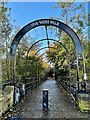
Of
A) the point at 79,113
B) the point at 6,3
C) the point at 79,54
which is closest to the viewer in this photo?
the point at 79,113

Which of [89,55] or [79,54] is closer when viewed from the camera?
[79,54]

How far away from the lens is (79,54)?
9859 mm

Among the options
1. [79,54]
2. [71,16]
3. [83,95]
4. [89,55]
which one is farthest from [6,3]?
[83,95]

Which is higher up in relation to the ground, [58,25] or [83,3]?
[83,3]

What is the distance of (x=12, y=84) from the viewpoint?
30.3 ft

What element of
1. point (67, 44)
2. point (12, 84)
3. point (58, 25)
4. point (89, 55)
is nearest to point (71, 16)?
point (67, 44)

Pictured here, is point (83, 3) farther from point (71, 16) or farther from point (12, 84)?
point (12, 84)

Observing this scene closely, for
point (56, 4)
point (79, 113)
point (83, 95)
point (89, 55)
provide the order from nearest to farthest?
point (79, 113)
point (83, 95)
point (89, 55)
point (56, 4)

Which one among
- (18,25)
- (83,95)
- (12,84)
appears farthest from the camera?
(18,25)

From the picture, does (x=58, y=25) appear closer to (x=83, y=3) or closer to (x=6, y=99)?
(x=6, y=99)

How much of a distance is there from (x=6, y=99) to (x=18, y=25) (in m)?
13.1

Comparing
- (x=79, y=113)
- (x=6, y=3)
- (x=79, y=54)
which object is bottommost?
(x=79, y=113)

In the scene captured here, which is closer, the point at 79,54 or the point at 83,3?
the point at 79,54

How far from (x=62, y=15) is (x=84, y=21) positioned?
77.7 inches
